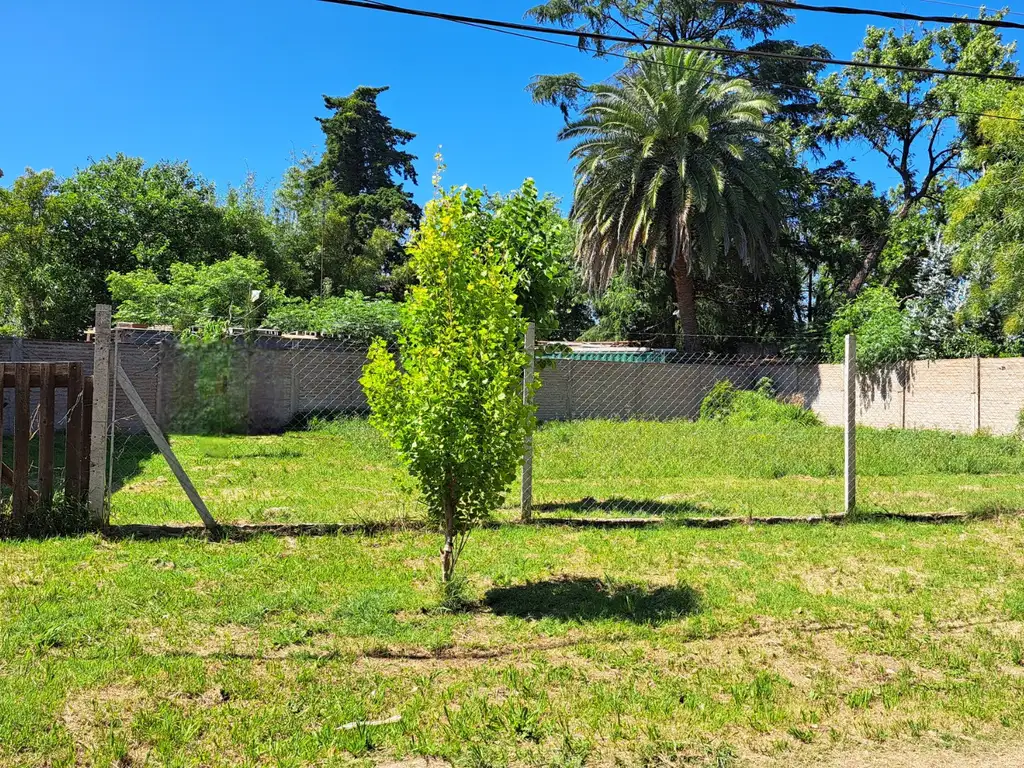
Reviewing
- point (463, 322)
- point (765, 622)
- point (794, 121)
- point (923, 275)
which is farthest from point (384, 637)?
point (794, 121)

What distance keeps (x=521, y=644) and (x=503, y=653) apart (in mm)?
167

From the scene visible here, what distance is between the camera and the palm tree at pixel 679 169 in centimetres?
2234

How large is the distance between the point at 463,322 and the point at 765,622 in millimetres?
2674

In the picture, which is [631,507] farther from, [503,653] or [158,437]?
[158,437]

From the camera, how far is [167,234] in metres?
27.8

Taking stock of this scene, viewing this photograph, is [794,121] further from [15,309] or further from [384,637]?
[384,637]

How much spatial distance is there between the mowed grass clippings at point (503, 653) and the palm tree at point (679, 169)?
17224mm

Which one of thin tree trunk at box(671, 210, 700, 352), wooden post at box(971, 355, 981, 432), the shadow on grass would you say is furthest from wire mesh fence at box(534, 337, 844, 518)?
wooden post at box(971, 355, 981, 432)

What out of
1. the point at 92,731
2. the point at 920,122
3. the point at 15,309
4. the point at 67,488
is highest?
the point at 920,122

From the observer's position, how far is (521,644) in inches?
176

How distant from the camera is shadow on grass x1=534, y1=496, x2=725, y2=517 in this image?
8133mm

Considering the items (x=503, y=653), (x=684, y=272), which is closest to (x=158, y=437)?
(x=503, y=653)

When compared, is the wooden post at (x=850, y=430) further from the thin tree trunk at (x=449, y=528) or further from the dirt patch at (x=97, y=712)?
the dirt patch at (x=97, y=712)

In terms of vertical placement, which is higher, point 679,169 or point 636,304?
point 679,169
